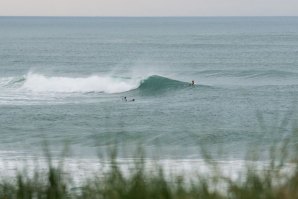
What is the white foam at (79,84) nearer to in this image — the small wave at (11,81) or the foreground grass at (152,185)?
the small wave at (11,81)

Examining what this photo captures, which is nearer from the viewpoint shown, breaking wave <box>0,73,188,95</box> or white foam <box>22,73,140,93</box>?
breaking wave <box>0,73,188,95</box>

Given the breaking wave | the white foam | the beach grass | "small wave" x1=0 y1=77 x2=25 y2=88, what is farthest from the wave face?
the beach grass

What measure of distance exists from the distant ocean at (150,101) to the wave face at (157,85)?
71mm

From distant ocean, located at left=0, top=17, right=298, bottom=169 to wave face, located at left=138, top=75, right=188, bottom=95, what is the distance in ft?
0.23

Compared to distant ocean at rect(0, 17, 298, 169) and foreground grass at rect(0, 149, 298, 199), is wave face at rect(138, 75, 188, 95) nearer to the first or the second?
distant ocean at rect(0, 17, 298, 169)

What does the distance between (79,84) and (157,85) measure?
5603mm

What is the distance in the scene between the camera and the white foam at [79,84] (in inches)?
1837

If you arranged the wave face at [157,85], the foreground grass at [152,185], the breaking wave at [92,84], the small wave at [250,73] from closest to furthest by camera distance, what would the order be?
1. the foreground grass at [152,185]
2. the wave face at [157,85]
3. the breaking wave at [92,84]
4. the small wave at [250,73]

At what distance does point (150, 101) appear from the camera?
1558 inches

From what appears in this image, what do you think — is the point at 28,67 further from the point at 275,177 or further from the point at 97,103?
the point at 275,177

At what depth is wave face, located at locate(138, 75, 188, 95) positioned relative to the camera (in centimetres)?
4484

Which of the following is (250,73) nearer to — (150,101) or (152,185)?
(150,101)

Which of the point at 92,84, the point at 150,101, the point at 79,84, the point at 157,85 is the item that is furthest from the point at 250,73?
the point at 150,101

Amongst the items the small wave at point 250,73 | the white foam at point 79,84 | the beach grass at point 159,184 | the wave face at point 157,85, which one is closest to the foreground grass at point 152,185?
the beach grass at point 159,184
